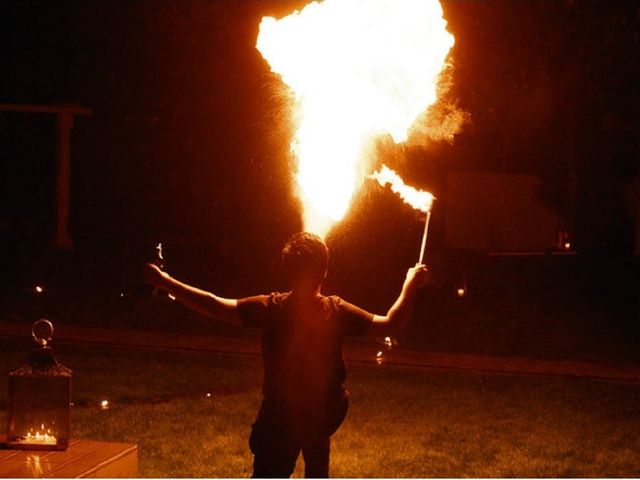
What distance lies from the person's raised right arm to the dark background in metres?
11.7

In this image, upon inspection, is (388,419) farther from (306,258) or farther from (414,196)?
(306,258)

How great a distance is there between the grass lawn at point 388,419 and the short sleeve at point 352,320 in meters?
2.62

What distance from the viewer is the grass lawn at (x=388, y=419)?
7.04 m

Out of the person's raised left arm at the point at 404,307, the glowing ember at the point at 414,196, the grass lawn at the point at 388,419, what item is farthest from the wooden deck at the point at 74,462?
the grass lawn at the point at 388,419

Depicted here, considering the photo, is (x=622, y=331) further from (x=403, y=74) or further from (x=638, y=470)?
(x=403, y=74)

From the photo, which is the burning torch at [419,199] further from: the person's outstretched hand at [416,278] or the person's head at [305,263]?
the person's head at [305,263]

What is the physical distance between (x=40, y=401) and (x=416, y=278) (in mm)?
1735

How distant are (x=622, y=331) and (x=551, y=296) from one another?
4.05 m

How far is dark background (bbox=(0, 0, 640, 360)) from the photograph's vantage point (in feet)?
63.1

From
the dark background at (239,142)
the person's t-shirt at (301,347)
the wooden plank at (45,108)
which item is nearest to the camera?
the person's t-shirt at (301,347)

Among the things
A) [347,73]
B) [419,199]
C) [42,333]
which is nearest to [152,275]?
[42,333]

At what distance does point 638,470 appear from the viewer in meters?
7.03

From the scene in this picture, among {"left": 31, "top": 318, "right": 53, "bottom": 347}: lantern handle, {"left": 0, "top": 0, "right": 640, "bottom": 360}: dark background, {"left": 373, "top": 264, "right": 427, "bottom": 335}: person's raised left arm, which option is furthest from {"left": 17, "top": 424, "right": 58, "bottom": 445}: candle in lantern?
{"left": 0, "top": 0, "right": 640, "bottom": 360}: dark background

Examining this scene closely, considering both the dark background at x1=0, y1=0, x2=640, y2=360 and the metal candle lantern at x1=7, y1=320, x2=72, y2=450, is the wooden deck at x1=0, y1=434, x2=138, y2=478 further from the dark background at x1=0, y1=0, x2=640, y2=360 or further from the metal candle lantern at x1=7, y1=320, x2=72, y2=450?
the dark background at x1=0, y1=0, x2=640, y2=360
